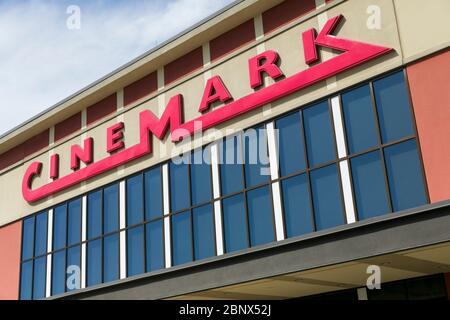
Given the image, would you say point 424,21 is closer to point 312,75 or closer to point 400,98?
point 400,98

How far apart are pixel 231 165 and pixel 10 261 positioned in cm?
1273

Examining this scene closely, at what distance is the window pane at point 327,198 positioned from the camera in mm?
16656

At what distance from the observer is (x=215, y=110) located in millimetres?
20344

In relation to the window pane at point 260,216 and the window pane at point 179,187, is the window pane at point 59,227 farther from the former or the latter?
the window pane at point 260,216

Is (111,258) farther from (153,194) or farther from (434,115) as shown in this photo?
(434,115)

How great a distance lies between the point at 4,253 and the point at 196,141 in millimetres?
11994

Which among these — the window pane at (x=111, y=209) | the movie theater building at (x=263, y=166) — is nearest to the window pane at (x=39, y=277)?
the movie theater building at (x=263, y=166)

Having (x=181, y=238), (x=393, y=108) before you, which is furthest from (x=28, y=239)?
(x=393, y=108)

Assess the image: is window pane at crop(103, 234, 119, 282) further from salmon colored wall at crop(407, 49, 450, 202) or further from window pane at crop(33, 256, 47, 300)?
salmon colored wall at crop(407, 49, 450, 202)

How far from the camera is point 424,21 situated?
1595cm

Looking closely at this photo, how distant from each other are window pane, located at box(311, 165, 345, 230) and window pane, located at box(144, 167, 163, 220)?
6.12 m

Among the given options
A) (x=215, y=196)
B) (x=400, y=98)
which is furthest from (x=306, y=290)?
(x=400, y=98)

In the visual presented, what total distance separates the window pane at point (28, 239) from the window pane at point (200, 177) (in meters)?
9.44
